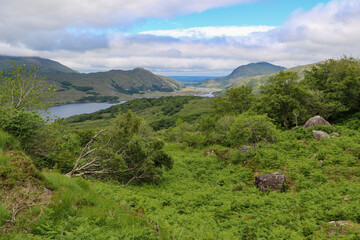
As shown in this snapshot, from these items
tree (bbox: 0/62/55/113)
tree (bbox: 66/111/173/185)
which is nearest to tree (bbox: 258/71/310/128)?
A: tree (bbox: 66/111/173/185)

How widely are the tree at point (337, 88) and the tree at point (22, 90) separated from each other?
150 feet

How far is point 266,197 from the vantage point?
14570 mm

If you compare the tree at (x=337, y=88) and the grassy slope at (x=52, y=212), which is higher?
the tree at (x=337, y=88)

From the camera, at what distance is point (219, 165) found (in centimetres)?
2720

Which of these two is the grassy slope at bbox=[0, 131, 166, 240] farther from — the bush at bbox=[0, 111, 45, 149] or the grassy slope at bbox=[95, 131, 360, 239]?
the bush at bbox=[0, 111, 45, 149]

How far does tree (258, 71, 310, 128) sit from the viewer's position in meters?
39.8

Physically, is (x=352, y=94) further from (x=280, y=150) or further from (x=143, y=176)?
(x=143, y=176)

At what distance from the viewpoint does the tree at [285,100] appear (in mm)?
39844

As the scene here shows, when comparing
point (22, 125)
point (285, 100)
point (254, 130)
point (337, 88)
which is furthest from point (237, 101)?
point (22, 125)

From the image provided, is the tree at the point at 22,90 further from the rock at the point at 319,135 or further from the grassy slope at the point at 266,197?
the rock at the point at 319,135

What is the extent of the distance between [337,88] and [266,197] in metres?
37.4

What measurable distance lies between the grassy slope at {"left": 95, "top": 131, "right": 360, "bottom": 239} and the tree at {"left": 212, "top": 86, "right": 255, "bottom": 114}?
2932cm

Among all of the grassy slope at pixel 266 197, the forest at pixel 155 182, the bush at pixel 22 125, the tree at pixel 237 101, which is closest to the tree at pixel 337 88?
the forest at pixel 155 182

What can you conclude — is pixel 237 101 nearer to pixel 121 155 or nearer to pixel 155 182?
pixel 155 182
